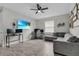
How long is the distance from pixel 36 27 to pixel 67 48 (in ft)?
19.6

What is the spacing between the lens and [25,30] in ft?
21.6

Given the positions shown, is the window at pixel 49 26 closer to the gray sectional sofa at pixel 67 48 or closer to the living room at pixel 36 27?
the living room at pixel 36 27

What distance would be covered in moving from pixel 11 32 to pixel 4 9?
1489 millimetres

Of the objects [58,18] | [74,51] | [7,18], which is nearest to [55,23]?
[58,18]

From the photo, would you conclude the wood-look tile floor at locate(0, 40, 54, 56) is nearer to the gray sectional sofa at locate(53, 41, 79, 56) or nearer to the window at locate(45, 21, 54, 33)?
the gray sectional sofa at locate(53, 41, 79, 56)

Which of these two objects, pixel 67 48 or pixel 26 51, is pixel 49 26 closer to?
pixel 26 51

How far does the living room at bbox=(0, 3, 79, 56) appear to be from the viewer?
348 cm

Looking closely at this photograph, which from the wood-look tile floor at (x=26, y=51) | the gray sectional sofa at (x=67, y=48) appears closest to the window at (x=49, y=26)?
the wood-look tile floor at (x=26, y=51)

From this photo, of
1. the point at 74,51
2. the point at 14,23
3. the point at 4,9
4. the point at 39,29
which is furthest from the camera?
the point at 39,29

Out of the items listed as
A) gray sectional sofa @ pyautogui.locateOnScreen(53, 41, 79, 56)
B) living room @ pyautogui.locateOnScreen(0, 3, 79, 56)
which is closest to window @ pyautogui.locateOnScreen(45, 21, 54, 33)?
living room @ pyautogui.locateOnScreen(0, 3, 79, 56)

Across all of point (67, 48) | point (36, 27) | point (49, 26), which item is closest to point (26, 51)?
point (67, 48)

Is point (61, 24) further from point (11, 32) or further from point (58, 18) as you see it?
point (11, 32)

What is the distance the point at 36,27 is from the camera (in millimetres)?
8438

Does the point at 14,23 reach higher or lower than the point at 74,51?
higher
